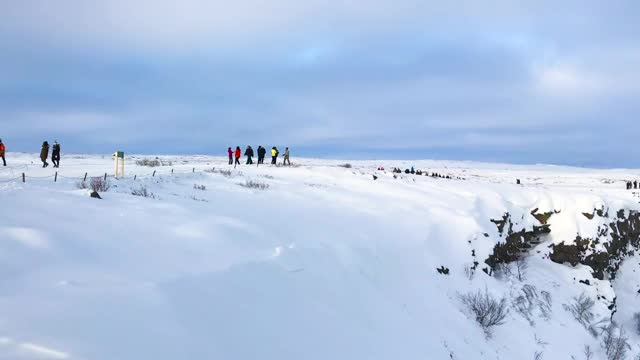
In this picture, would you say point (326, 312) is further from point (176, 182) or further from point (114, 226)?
point (176, 182)

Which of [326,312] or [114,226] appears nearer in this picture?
[326,312]

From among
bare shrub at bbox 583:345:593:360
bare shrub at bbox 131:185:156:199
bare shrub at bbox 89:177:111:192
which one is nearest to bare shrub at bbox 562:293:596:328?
bare shrub at bbox 583:345:593:360

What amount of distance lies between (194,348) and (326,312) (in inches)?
130

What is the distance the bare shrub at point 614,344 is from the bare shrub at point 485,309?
3245mm

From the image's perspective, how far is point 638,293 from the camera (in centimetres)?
1780

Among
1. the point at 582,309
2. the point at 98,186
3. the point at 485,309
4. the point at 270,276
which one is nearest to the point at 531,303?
the point at 582,309

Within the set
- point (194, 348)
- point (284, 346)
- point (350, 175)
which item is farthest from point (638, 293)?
point (194, 348)

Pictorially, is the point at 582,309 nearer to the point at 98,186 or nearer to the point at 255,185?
the point at 255,185

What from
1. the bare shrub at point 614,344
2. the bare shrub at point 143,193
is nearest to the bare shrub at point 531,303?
the bare shrub at point 614,344

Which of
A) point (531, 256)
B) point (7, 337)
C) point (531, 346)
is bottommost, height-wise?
point (531, 346)

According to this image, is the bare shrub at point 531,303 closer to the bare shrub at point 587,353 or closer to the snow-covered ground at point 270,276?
the snow-covered ground at point 270,276

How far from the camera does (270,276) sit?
30.0ft

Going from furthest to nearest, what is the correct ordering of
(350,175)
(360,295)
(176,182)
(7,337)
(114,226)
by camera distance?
1. (350,175)
2. (176,182)
3. (360,295)
4. (114,226)
5. (7,337)

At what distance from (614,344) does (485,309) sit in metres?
4.59
